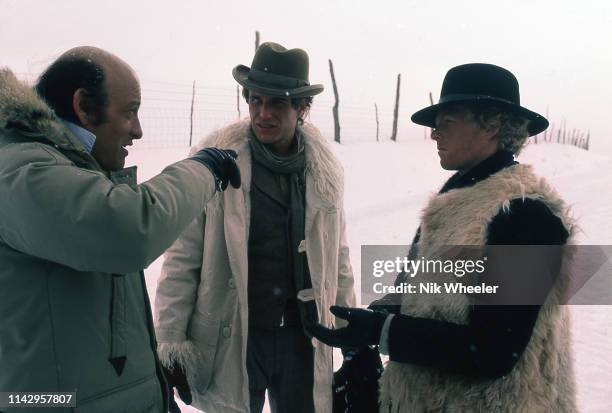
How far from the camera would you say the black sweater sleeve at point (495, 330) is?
1.47 meters

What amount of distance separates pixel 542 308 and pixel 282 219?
3.92ft

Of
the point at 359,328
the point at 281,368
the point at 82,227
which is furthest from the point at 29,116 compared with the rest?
the point at 281,368

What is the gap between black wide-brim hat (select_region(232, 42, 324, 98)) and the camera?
2.40 m

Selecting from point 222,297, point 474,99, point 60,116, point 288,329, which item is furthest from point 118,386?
point 474,99

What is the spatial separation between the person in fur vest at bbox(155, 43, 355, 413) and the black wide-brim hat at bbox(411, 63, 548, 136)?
0.85 m

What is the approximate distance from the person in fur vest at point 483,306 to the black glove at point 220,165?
60 centimetres

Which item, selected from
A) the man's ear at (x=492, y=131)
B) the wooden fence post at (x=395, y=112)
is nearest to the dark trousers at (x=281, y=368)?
the man's ear at (x=492, y=131)

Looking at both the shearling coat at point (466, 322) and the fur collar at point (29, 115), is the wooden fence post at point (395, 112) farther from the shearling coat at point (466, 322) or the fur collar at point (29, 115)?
the fur collar at point (29, 115)

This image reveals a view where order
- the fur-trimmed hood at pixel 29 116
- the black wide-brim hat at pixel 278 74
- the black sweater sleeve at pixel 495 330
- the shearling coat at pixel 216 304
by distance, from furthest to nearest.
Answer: the black wide-brim hat at pixel 278 74, the shearling coat at pixel 216 304, the black sweater sleeve at pixel 495 330, the fur-trimmed hood at pixel 29 116

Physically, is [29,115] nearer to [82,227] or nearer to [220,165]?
[82,227]

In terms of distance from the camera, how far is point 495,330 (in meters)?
1.47

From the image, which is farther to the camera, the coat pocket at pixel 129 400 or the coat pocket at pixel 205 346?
the coat pocket at pixel 205 346

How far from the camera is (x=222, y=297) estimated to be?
2.23 m

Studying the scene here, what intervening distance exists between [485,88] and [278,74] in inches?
42.7
